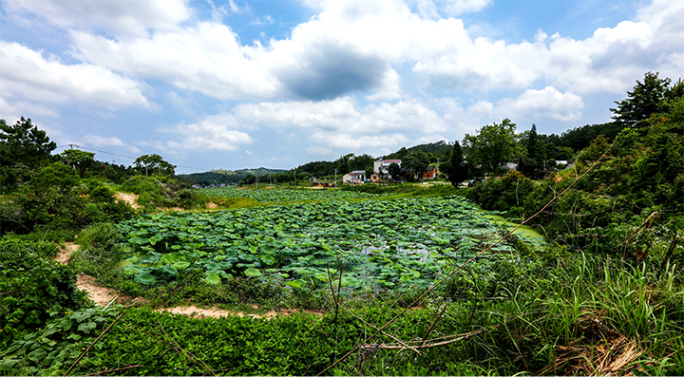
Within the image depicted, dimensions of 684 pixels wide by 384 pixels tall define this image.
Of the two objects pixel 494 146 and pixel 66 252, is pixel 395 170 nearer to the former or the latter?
pixel 494 146

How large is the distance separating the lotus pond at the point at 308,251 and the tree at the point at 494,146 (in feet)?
58.6

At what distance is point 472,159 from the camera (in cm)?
2522

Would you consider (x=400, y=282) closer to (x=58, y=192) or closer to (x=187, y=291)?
(x=187, y=291)

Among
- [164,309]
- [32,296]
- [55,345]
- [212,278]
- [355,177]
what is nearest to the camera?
[55,345]

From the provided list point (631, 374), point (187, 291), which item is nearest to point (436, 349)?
point (631, 374)

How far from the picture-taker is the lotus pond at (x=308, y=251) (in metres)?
3.95

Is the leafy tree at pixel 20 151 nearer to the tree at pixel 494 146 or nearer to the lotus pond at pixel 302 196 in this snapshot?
the lotus pond at pixel 302 196

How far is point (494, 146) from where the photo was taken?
23391 millimetres

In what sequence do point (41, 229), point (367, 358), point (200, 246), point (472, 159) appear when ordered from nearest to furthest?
point (367, 358) < point (200, 246) < point (41, 229) < point (472, 159)

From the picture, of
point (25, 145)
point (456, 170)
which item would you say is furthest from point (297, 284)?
point (456, 170)

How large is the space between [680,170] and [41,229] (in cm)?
1413

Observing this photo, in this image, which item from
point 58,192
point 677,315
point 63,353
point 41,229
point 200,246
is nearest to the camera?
point 677,315

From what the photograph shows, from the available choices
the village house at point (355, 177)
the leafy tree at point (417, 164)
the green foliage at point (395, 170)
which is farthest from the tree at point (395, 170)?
the village house at point (355, 177)

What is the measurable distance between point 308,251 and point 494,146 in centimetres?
2395
